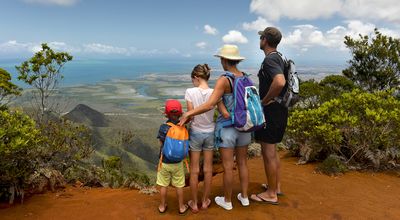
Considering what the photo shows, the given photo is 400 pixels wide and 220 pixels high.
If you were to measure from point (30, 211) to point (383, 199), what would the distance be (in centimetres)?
591

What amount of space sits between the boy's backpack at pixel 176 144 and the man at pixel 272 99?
1.08 m

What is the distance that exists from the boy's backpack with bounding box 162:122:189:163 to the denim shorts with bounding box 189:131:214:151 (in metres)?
0.08

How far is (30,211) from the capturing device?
4949mm

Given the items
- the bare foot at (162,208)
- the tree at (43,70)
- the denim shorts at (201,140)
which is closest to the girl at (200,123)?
the denim shorts at (201,140)

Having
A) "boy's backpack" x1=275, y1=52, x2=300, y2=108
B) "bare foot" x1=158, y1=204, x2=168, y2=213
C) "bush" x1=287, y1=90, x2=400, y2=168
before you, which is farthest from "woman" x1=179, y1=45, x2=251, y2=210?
"bush" x1=287, y1=90, x2=400, y2=168

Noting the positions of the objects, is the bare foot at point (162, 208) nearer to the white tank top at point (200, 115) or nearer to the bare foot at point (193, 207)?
the bare foot at point (193, 207)

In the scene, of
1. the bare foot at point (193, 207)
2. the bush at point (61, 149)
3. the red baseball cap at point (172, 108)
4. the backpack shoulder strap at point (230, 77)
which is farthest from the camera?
the bush at point (61, 149)

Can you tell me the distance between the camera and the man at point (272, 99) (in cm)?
433

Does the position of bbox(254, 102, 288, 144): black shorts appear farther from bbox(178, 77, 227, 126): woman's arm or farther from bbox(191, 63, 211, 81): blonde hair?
bbox(191, 63, 211, 81): blonde hair

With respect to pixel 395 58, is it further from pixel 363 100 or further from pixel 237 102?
pixel 237 102

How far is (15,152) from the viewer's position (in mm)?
4941

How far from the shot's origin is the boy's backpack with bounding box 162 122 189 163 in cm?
445

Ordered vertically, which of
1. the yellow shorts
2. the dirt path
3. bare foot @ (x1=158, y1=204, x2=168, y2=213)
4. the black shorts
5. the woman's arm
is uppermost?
the woman's arm

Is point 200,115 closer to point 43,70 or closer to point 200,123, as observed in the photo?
point 200,123
